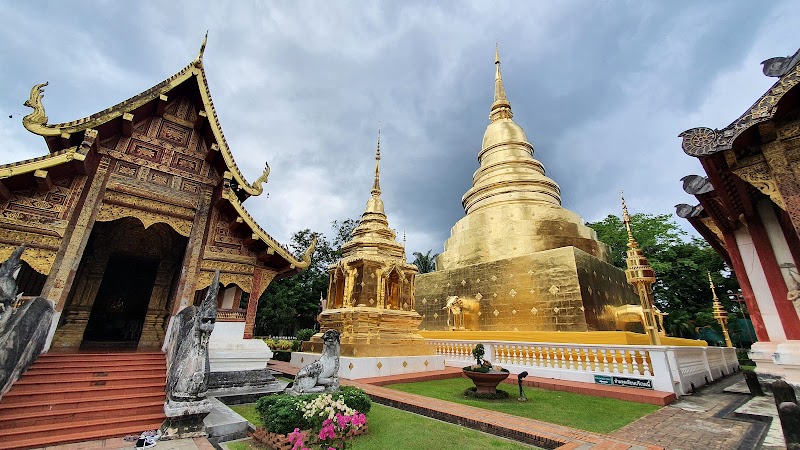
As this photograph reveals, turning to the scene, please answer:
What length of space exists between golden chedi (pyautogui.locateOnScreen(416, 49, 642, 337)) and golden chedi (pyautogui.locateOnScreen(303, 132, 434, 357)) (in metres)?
3.86

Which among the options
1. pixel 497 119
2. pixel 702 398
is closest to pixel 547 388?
pixel 702 398

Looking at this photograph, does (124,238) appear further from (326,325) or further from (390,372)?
(390,372)

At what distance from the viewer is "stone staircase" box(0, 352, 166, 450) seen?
4.09 m

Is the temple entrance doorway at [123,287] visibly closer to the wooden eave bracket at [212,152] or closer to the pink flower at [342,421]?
the wooden eave bracket at [212,152]

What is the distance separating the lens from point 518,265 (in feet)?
47.3

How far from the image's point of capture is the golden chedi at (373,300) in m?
9.80

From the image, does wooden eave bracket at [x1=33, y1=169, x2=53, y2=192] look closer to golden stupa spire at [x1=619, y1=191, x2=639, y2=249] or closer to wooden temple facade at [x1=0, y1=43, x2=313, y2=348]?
wooden temple facade at [x1=0, y1=43, x2=313, y2=348]

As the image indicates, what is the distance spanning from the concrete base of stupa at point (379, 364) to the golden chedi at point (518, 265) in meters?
3.86

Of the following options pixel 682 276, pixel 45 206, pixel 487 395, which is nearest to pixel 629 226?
pixel 487 395

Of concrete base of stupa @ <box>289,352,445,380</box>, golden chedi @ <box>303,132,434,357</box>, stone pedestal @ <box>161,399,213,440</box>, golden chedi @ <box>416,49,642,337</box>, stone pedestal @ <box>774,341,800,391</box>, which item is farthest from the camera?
golden chedi @ <box>416,49,642,337</box>

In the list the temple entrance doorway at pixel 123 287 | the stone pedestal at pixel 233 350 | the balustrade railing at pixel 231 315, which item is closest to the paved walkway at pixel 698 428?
the stone pedestal at pixel 233 350

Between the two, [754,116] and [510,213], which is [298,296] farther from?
[754,116]

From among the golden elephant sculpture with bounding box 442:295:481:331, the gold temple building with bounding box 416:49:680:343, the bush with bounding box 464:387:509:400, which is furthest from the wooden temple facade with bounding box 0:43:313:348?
the gold temple building with bounding box 416:49:680:343

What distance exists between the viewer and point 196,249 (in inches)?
278
